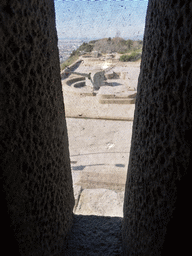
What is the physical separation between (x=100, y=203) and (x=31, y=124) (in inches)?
83.9

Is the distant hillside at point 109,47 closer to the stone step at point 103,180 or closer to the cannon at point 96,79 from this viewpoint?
the cannon at point 96,79

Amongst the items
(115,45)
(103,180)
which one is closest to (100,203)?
(103,180)

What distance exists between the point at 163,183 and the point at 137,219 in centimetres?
34

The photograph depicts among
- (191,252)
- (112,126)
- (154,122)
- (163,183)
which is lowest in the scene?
(112,126)

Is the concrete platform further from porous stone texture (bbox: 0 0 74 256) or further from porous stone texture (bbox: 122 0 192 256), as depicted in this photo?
porous stone texture (bbox: 122 0 192 256)

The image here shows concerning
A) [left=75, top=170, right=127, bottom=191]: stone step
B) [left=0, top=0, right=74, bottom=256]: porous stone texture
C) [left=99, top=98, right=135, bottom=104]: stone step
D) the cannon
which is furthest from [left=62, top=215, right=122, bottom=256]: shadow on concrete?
the cannon

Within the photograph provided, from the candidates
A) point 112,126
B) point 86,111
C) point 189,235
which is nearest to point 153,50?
point 189,235

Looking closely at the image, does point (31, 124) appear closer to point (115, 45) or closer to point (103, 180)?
point (103, 180)

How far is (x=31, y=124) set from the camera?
2.48 feet

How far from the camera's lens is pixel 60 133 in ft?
3.42

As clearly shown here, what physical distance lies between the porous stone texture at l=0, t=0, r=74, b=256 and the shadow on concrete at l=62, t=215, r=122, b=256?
0.21m

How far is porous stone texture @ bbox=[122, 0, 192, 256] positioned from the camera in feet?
1.74

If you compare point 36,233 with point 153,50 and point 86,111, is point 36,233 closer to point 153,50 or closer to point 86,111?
point 153,50

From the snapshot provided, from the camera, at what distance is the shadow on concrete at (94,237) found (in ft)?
3.97
